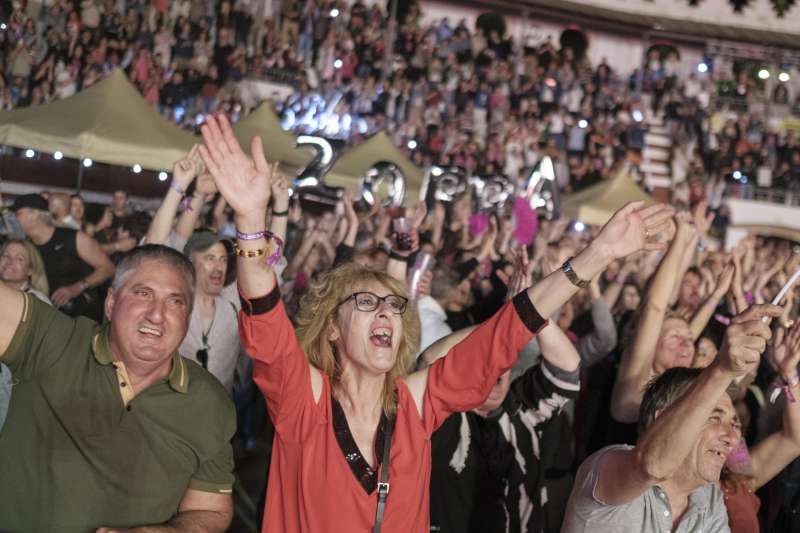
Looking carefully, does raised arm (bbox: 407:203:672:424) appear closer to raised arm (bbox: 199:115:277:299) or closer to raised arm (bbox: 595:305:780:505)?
raised arm (bbox: 595:305:780:505)

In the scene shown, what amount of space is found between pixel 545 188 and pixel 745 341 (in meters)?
8.17

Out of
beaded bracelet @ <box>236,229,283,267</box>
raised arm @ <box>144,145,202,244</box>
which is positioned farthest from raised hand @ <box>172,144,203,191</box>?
beaded bracelet @ <box>236,229,283,267</box>

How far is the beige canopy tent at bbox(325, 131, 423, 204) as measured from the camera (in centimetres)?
1252

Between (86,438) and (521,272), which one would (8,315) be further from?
(521,272)

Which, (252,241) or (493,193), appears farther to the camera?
(493,193)

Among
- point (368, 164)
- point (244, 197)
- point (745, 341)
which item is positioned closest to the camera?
point (745, 341)

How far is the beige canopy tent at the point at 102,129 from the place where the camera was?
32.6 ft

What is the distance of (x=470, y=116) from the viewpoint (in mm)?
20828

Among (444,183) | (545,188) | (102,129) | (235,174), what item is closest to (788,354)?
(235,174)

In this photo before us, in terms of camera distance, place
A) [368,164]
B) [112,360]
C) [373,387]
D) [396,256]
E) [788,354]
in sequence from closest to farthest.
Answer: [112,360], [373,387], [788,354], [396,256], [368,164]

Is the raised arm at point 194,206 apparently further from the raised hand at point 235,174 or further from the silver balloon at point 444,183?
the silver balloon at point 444,183

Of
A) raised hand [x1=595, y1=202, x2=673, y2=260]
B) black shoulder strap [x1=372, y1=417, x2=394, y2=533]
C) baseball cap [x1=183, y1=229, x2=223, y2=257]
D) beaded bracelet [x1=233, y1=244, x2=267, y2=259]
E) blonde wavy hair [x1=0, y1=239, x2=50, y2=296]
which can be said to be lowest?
blonde wavy hair [x1=0, y1=239, x2=50, y2=296]

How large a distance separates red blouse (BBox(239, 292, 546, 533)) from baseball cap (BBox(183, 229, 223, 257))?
214 centimetres

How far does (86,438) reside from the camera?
2.71 metres
